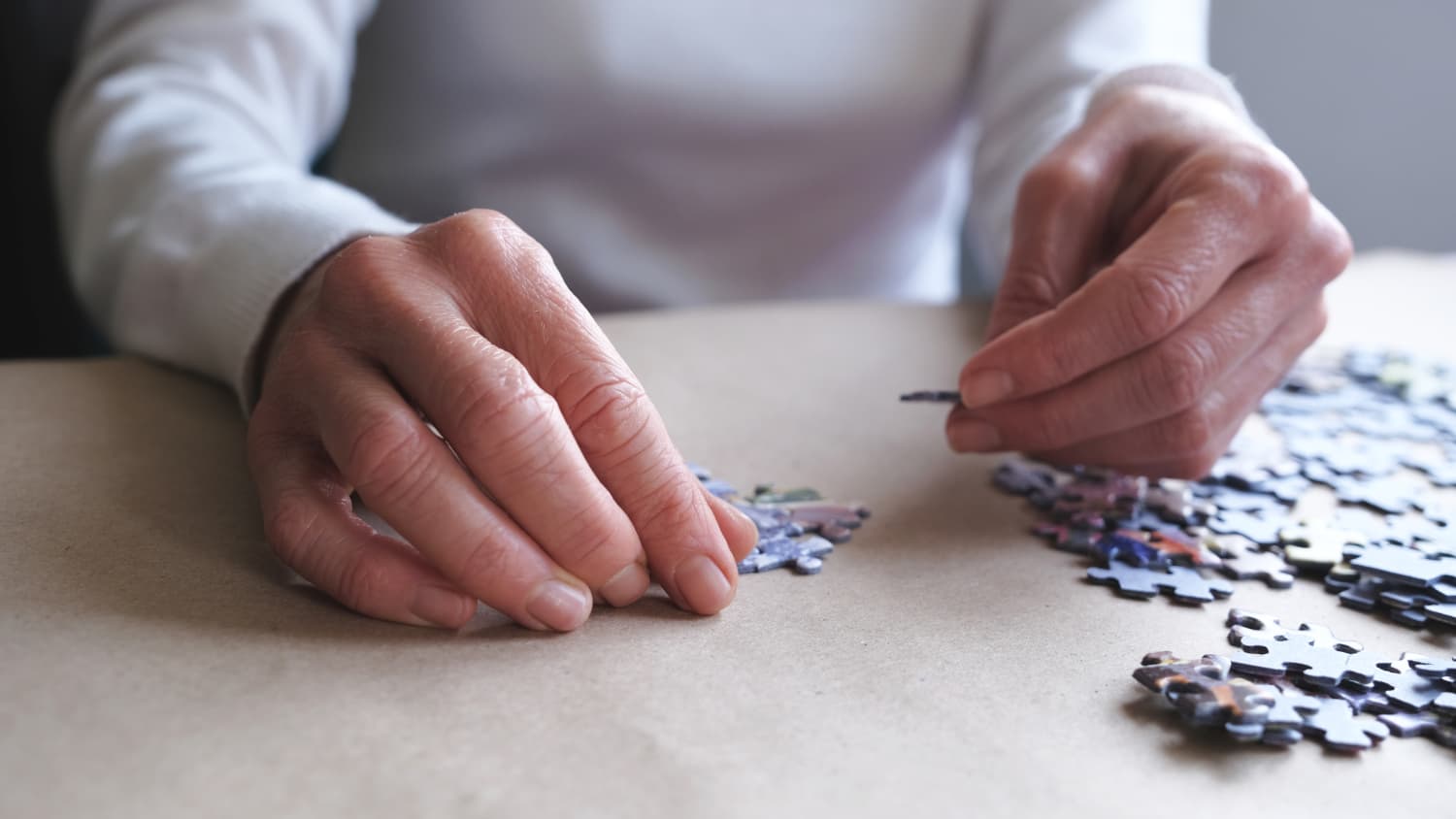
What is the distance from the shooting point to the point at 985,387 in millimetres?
1239

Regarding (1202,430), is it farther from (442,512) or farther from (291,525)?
(291,525)

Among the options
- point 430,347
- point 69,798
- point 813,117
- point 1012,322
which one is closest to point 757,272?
point 813,117

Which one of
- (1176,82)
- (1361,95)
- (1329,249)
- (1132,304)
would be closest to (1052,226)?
(1132,304)

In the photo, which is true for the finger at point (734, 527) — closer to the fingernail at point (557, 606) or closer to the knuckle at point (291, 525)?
the fingernail at point (557, 606)

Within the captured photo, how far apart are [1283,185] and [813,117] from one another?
0.90m

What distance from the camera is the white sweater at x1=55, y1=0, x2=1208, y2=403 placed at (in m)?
1.70

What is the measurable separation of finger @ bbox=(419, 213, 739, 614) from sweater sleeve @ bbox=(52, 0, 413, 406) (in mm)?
354

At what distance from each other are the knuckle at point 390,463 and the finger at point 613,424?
12 cm

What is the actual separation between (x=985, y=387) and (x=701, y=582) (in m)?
0.44

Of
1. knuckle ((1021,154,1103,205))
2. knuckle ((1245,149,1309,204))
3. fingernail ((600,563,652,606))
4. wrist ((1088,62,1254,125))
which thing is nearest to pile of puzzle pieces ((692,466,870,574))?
fingernail ((600,563,652,606))

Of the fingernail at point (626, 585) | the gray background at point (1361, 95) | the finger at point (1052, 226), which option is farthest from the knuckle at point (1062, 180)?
the gray background at point (1361, 95)

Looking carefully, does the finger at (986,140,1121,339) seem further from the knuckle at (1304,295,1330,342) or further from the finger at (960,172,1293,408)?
the knuckle at (1304,295,1330,342)

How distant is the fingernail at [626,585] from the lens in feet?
3.13

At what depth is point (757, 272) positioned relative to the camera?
2.16 meters
